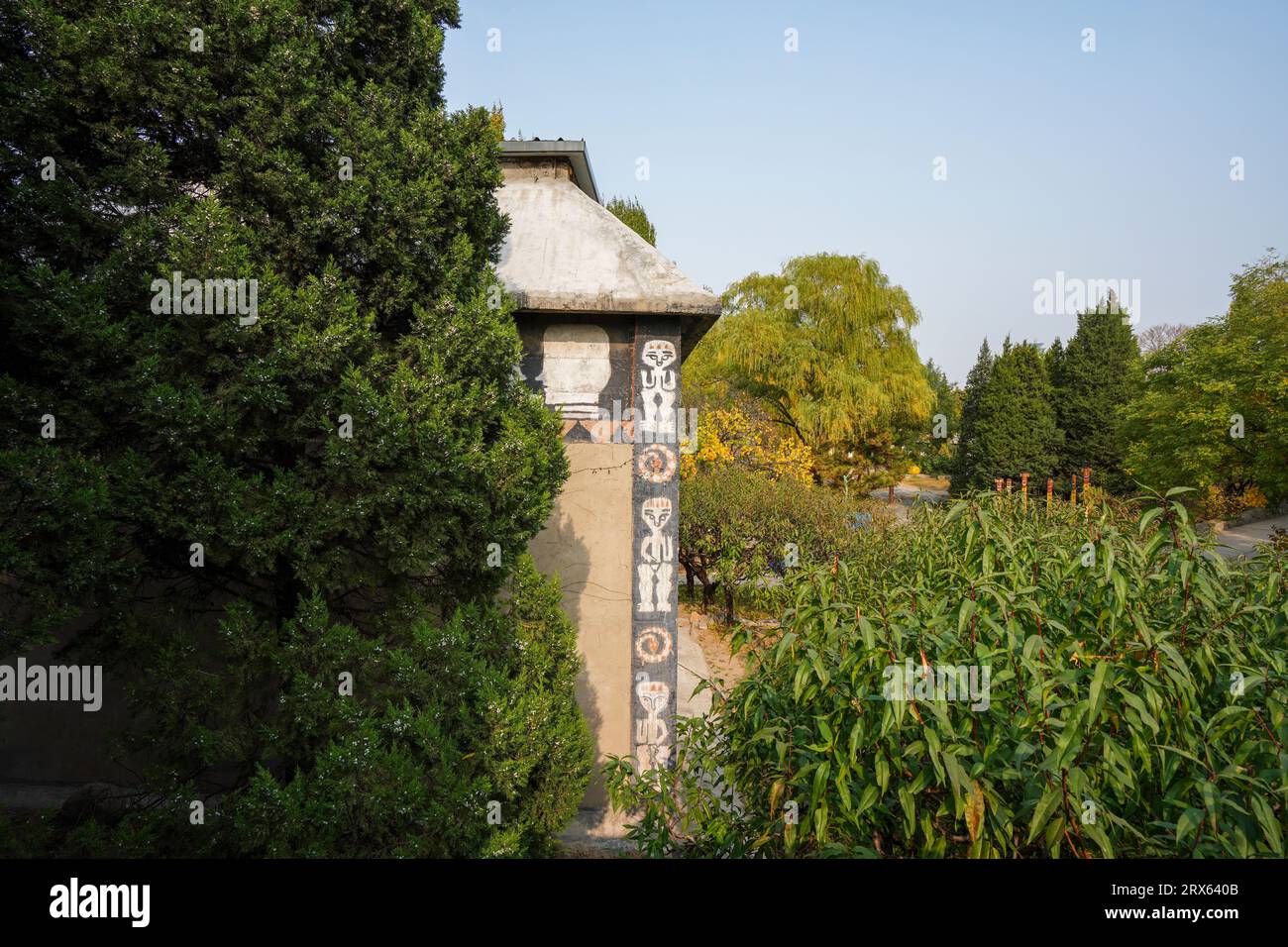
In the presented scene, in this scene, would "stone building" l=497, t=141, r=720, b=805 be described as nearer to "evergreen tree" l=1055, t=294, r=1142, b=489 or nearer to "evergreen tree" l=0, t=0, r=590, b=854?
"evergreen tree" l=0, t=0, r=590, b=854

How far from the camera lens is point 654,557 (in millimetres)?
5734

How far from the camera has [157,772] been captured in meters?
3.57

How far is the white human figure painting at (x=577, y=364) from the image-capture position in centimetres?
571

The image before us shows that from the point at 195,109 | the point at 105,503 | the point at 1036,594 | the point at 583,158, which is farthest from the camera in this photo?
the point at 583,158

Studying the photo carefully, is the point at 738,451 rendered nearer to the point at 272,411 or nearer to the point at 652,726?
the point at 652,726

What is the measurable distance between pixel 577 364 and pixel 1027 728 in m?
4.31

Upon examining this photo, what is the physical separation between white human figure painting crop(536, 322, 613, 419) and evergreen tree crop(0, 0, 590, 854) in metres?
1.34

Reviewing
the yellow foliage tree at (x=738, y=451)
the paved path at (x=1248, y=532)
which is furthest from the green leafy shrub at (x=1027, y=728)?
the paved path at (x=1248, y=532)

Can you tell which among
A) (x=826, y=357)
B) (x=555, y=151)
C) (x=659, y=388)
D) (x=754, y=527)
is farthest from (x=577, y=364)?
(x=826, y=357)

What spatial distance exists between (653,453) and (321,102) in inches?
127

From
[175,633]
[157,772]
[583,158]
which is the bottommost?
[157,772]

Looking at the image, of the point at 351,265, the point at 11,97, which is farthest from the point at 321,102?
the point at 11,97

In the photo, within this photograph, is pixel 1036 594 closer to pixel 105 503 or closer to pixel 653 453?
pixel 653 453

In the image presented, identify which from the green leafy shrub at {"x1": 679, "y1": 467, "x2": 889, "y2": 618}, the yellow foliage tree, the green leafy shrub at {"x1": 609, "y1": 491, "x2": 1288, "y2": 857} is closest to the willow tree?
the yellow foliage tree
